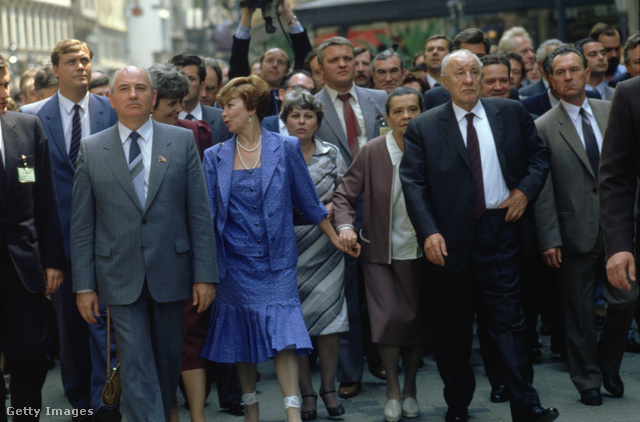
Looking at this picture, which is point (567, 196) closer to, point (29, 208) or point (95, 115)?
point (95, 115)

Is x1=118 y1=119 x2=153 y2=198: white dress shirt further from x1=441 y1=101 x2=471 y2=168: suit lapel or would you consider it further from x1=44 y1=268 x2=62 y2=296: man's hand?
x1=441 y1=101 x2=471 y2=168: suit lapel

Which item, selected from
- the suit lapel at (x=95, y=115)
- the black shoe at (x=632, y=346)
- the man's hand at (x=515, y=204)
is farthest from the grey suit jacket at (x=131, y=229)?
the black shoe at (x=632, y=346)

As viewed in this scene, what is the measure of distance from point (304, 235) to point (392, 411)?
134 centimetres

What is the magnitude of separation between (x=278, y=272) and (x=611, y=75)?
6.11m

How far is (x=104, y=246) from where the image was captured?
571 cm

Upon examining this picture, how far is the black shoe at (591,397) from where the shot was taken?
22.6 ft

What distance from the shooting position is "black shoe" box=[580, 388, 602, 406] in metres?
6.88

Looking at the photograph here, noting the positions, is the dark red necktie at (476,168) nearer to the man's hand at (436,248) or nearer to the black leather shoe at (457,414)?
the man's hand at (436,248)

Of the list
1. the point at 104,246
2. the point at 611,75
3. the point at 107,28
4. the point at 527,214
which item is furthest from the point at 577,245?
the point at 107,28

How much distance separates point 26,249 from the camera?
593 cm

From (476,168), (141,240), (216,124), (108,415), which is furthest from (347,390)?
(141,240)

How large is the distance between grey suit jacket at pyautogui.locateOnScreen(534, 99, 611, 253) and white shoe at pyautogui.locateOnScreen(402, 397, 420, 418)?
1.39 m

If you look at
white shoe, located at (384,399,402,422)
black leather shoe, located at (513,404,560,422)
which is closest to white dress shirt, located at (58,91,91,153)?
white shoe, located at (384,399,402,422)

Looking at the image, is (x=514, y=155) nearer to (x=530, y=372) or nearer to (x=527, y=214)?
Result: (x=527, y=214)
